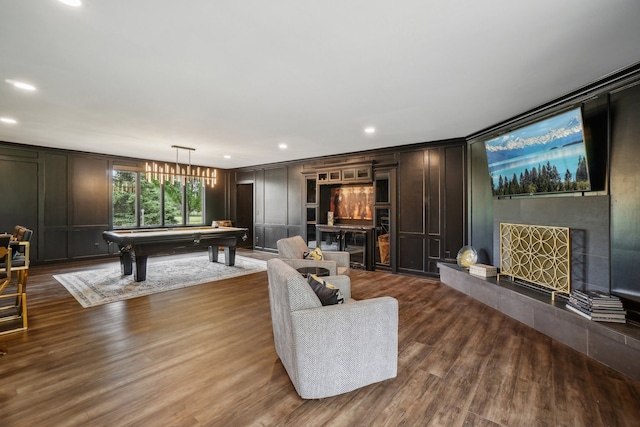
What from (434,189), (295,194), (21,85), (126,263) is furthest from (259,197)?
(21,85)

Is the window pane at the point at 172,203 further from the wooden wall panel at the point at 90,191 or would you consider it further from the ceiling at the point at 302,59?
A: the ceiling at the point at 302,59

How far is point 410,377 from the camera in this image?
2.26m

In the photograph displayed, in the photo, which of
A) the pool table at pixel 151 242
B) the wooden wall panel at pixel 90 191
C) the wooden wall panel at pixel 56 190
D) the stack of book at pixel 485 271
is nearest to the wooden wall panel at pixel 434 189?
the stack of book at pixel 485 271

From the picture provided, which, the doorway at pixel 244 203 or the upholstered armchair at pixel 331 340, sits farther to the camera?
the doorway at pixel 244 203

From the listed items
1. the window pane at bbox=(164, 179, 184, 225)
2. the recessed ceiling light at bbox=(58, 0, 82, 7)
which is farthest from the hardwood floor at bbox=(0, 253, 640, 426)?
the window pane at bbox=(164, 179, 184, 225)

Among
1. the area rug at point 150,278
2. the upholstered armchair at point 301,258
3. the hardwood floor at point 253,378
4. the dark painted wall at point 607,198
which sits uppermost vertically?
the dark painted wall at point 607,198

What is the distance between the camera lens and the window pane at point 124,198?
739cm

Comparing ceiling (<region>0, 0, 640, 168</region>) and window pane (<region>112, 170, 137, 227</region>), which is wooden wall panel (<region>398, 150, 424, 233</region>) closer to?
→ ceiling (<region>0, 0, 640, 168</region>)

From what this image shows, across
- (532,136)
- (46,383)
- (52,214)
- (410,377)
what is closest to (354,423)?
(410,377)

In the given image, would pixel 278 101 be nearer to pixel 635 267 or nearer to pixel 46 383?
pixel 46 383

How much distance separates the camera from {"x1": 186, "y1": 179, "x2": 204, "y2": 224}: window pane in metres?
8.79

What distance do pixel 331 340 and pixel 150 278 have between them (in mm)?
4469

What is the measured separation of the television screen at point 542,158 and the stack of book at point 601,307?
3.69 ft

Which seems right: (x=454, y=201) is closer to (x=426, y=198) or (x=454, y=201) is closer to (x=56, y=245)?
(x=426, y=198)
